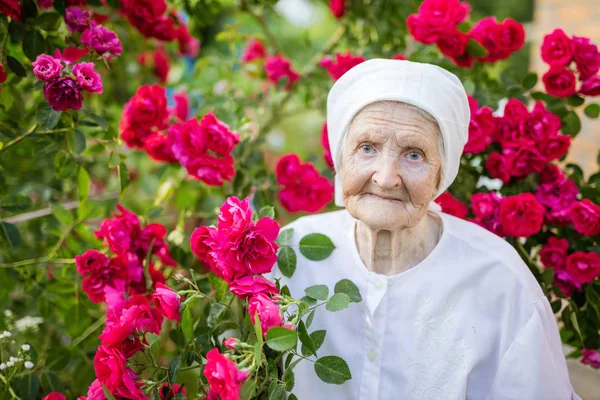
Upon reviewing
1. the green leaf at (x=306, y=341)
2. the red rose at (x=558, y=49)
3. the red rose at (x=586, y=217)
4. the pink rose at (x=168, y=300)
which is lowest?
the pink rose at (x=168, y=300)

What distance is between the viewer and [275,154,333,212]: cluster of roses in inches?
80.3

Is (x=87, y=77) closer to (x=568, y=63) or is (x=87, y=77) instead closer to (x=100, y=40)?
(x=100, y=40)

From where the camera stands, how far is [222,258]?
1.36 metres

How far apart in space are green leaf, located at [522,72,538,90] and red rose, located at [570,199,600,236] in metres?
0.53

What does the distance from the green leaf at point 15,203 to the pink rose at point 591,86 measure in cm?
192

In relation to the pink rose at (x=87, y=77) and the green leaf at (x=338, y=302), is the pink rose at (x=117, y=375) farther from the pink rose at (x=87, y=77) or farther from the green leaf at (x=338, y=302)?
the pink rose at (x=87, y=77)

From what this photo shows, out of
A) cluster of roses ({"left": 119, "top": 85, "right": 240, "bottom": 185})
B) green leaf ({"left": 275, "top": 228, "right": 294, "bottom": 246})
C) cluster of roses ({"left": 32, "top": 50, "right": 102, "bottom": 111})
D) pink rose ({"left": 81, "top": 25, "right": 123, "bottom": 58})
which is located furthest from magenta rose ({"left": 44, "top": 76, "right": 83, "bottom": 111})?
green leaf ({"left": 275, "top": 228, "right": 294, "bottom": 246})

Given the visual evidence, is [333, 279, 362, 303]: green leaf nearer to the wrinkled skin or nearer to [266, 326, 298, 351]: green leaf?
the wrinkled skin

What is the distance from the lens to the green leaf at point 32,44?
1.74 meters

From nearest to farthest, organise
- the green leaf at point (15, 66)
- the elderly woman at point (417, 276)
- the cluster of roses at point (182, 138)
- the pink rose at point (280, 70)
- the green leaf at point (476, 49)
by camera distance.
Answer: the elderly woman at point (417, 276) → the green leaf at point (15, 66) → the cluster of roses at point (182, 138) → the green leaf at point (476, 49) → the pink rose at point (280, 70)

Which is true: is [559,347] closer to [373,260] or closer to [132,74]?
[373,260]

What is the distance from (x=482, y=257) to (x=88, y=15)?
1.42m

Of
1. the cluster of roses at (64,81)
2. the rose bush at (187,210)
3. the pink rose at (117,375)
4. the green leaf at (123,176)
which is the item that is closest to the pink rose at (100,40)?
the rose bush at (187,210)

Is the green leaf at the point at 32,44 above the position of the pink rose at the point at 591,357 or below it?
above
